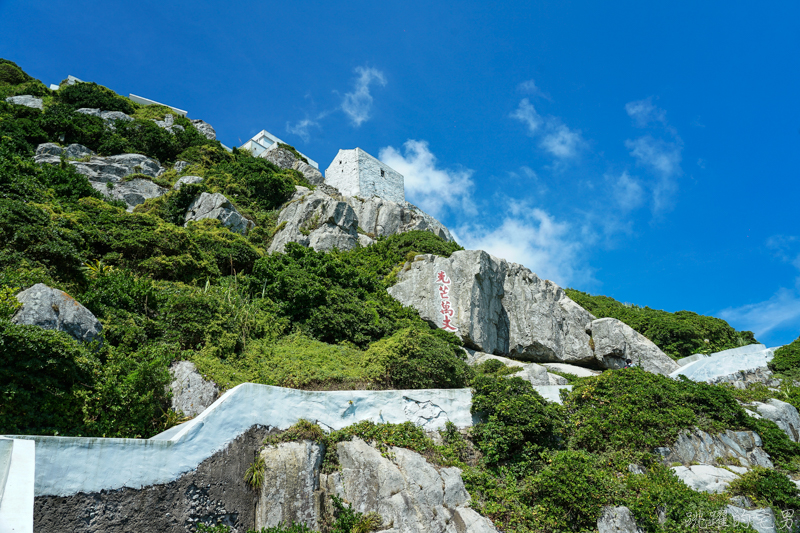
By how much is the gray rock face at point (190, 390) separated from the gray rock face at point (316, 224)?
1188 cm

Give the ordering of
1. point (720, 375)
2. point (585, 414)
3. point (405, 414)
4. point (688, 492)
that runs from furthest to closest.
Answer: point (720, 375) < point (585, 414) < point (405, 414) < point (688, 492)

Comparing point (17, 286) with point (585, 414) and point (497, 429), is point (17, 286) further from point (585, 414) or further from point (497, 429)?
point (585, 414)

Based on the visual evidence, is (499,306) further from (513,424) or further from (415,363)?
(513,424)

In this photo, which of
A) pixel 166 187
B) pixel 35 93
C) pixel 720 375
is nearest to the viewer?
pixel 720 375

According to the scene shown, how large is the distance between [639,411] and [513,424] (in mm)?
3533

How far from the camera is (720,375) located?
62.7ft

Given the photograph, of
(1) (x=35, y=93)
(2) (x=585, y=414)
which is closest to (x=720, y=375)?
(2) (x=585, y=414)

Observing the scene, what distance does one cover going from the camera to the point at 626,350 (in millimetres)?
20281

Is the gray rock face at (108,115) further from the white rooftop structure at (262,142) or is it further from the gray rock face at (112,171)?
the white rooftop structure at (262,142)

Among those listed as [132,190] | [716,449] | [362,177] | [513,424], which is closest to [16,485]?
[513,424]

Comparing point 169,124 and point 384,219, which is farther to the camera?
point 169,124

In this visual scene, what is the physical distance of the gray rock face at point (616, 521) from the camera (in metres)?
8.23

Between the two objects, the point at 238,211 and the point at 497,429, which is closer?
the point at 497,429

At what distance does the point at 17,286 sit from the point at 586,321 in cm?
2177
